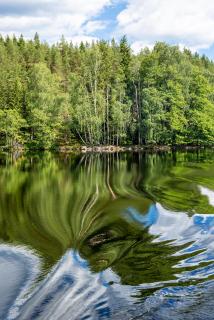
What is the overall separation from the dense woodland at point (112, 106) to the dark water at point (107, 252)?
52.5 meters

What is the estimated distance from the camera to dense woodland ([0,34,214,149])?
84.7 meters

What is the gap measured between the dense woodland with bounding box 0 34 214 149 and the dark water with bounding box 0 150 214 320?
5249 cm

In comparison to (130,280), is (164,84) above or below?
above

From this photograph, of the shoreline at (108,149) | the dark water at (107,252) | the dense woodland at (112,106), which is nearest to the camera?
the dark water at (107,252)

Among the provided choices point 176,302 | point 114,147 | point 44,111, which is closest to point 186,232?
point 176,302

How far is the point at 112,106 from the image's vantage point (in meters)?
85.4

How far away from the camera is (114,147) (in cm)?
8438

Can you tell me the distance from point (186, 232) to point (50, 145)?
228 feet

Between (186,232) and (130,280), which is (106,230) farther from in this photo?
(130,280)

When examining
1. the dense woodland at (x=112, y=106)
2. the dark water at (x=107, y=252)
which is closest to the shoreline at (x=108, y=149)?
the dense woodland at (x=112, y=106)

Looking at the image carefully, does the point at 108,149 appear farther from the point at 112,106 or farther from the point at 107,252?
the point at 107,252

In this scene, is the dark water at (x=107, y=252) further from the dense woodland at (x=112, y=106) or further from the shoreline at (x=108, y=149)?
the dense woodland at (x=112, y=106)

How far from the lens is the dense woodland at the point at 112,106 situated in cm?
8469

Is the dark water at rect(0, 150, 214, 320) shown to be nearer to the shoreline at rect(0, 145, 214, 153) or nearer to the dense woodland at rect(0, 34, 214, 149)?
the shoreline at rect(0, 145, 214, 153)
